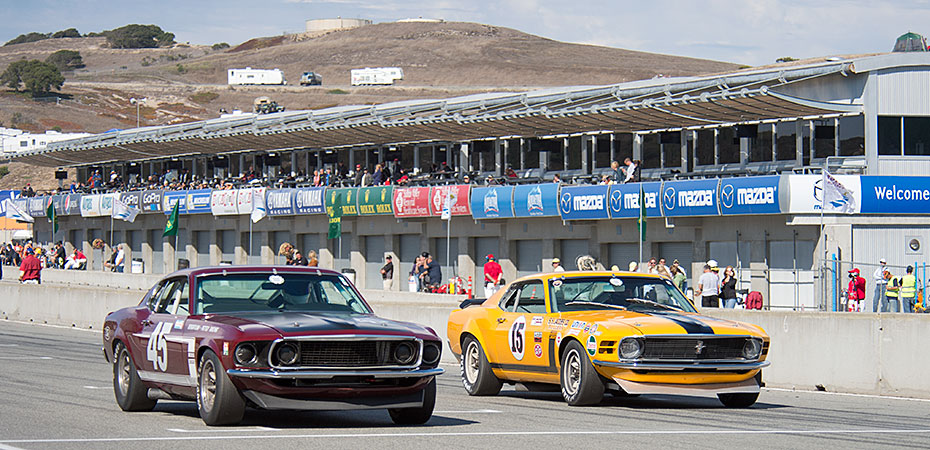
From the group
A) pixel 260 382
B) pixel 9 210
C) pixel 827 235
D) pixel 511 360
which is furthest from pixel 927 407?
pixel 9 210

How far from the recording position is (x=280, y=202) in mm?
53812

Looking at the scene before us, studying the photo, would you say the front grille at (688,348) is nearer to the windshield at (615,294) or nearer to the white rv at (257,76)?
the windshield at (615,294)

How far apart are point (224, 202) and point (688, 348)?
1795 inches

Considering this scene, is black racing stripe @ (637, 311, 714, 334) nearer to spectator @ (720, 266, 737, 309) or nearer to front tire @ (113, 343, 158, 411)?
front tire @ (113, 343, 158, 411)

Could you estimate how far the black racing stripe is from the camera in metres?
13.1

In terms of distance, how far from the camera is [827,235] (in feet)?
117

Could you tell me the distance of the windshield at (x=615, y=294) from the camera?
1429 cm

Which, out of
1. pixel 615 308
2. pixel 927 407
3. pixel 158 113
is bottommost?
pixel 927 407

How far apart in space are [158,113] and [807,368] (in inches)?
6476

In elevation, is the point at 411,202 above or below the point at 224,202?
below

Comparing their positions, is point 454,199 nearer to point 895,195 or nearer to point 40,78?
point 895,195

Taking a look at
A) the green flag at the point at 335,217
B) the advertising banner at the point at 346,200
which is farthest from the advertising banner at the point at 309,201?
the green flag at the point at 335,217

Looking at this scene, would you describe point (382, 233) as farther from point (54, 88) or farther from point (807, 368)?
point (54, 88)

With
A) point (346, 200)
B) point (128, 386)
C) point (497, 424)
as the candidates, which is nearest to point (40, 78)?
point (346, 200)
